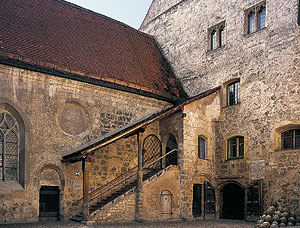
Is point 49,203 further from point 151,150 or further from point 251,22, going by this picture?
point 251,22

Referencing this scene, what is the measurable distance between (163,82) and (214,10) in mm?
4351

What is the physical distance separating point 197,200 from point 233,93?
5.07m

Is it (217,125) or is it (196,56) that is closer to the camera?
(217,125)

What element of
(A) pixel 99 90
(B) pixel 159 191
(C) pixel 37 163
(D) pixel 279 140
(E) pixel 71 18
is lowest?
(B) pixel 159 191

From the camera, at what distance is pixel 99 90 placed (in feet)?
47.3

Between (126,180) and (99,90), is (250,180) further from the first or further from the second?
(99,90)

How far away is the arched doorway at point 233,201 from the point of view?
581 inches

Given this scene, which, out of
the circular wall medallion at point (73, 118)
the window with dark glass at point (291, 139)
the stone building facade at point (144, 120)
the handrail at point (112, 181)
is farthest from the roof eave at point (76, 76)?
the window with dark glass at point (291, 139)

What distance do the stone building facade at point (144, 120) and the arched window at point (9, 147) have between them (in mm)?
35

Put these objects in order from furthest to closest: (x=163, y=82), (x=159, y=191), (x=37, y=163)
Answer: (x=163, y=82), (x=159, y=191), (x=37, y=163)

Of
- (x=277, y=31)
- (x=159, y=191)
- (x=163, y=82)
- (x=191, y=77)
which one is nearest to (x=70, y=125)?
(x=159, y=191)

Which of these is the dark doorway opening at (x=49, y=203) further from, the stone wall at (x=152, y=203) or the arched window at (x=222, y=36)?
the arched window at (x=222, y=36)

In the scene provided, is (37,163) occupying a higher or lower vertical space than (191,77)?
lower

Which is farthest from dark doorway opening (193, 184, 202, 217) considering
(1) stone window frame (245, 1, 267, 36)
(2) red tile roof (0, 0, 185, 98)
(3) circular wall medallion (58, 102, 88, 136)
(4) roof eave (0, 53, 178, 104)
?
(1) stone window frame (245, 1, 267, 36)
